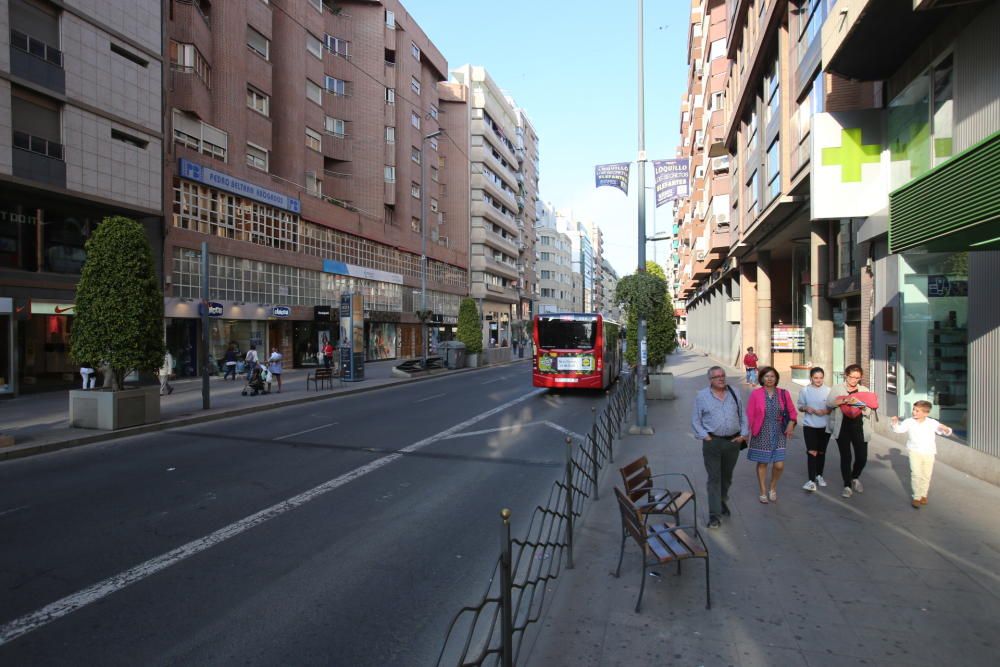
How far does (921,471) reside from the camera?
6691mm

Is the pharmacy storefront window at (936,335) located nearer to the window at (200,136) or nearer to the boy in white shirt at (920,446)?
the boy in white shirt at (920,446)

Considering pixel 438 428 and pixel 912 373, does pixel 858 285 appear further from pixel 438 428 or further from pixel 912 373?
pixel 438 428

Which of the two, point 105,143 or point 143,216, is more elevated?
point 105,143

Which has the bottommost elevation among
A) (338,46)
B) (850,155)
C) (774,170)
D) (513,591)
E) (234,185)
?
(513,591)

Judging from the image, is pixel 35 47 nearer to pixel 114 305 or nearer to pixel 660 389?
pixel 114 305

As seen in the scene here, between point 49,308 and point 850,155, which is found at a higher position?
point 850,155

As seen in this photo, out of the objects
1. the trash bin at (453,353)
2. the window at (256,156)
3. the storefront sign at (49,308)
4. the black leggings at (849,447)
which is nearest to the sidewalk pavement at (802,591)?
the black leggings at (849,447)

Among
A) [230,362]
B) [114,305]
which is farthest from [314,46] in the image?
[114,305]

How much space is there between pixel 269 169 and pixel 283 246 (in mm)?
4709

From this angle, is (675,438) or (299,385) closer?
(675,438)

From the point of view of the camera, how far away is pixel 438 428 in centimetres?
1307

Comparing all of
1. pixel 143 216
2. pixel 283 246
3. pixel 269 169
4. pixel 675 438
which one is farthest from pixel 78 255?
pixel 675 438

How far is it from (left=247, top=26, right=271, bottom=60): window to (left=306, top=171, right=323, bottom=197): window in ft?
22.5

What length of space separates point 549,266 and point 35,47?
8851 cm
